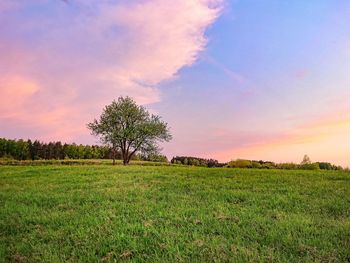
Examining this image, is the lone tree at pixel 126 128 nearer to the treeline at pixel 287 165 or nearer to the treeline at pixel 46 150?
the treeline at pixel 287 165

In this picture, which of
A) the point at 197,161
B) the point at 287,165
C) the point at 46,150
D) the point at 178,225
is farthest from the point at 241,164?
the point at 46,150

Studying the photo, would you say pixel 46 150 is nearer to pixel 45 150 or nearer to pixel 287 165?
pixel 45 150

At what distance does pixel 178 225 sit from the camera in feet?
35.1

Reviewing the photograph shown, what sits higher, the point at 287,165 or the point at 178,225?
A: the point at 287,165

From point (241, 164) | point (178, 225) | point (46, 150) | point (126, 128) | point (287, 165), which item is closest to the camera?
point (178, 225)

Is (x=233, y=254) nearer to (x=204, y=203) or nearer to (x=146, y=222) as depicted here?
(x=146, y=222)

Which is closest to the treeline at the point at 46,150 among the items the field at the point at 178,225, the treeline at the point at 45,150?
the treeline at the point at 45,150

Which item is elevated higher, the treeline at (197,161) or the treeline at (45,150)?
the treeline at (45,150)

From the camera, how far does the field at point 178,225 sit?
335 inches

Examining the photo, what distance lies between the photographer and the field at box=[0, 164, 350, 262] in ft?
27.9

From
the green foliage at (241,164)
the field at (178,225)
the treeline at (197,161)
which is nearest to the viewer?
the field at (178,225)

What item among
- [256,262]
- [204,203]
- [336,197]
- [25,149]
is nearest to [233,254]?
[256,262]

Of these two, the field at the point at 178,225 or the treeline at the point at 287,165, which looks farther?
the treeline at the point at 287,165

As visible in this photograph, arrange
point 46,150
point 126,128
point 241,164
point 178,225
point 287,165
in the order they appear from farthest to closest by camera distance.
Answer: point 46,150
point 126,128
point 241,164
point 287,165
point 178,225
